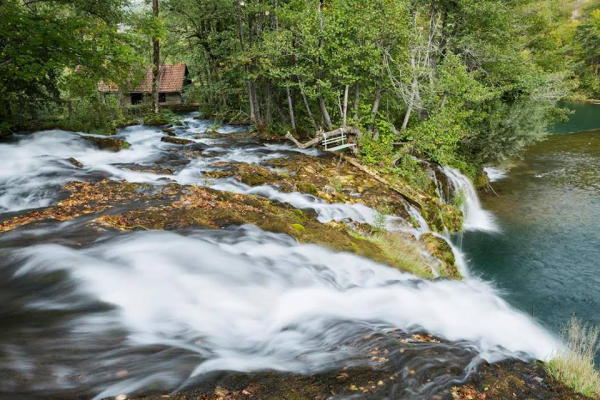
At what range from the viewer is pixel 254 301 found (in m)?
4.97

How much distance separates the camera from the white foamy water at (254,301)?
4070 millimetres

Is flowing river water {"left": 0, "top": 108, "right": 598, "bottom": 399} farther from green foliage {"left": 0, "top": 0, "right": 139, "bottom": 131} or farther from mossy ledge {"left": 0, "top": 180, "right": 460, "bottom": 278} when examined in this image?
green foliage {"left": 0, "top": 0, "right": 139, "bottom": 131}

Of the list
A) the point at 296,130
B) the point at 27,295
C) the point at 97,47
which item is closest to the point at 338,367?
the point at 27,295

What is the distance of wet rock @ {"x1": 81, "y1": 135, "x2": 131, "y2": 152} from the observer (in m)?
13.2

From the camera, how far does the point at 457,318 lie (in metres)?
5.79

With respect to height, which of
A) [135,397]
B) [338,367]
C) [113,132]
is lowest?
[338,367]

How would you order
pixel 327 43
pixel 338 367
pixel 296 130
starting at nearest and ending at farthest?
pixel 338 367 < pixel 327 43 < pixel 296 130

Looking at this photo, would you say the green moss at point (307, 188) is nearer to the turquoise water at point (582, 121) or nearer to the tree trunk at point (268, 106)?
the tree trunk at point (268, 106)

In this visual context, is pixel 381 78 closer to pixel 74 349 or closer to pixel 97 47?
pixel 97 47

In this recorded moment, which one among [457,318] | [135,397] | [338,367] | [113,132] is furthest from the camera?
[113,132]

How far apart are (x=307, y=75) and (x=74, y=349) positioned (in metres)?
13.5

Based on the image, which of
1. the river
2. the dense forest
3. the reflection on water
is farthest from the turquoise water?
the dense forest

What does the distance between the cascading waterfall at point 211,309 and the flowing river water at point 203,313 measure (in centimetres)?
2

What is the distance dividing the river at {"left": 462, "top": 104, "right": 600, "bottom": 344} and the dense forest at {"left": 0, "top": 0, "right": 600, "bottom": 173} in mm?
2924
